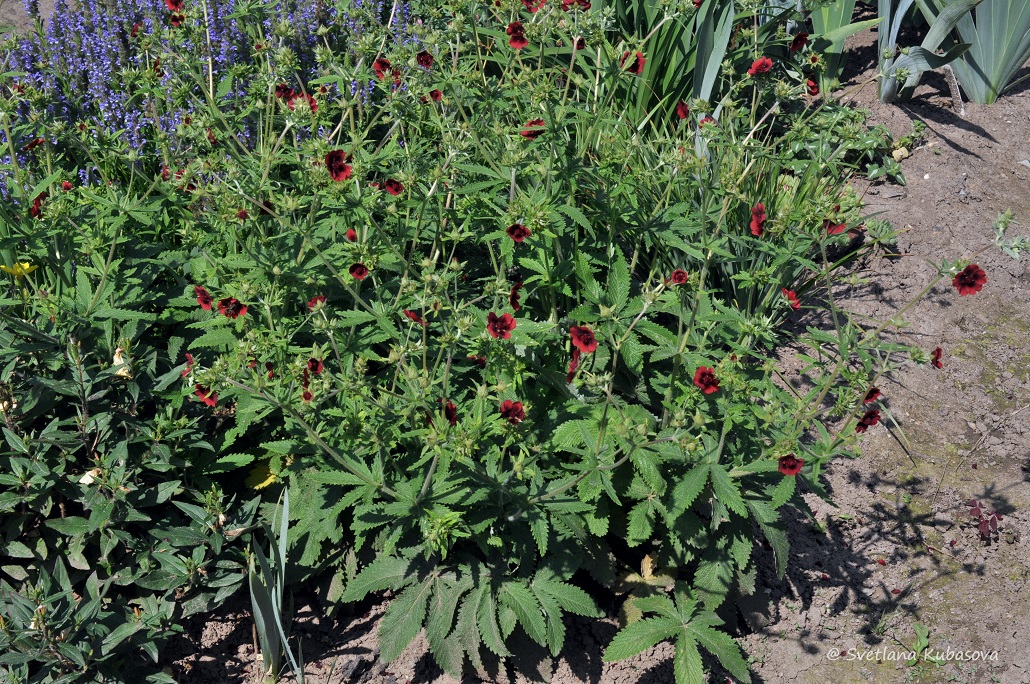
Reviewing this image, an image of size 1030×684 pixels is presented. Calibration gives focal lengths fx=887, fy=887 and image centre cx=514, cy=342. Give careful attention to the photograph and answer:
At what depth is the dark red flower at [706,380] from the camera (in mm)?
2375

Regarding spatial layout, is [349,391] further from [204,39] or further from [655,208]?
[204,39]

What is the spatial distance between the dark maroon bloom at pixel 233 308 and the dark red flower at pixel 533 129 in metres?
1.01

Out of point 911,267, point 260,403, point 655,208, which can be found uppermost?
point 655,208

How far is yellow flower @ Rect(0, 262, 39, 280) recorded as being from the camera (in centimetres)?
285

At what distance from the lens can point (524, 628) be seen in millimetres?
2500

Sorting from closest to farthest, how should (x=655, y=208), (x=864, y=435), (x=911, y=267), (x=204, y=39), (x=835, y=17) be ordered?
(x=655, y=208), (x=864, y=435), (x=911, y=267), (x=204, y=39), (x=835, y=17)

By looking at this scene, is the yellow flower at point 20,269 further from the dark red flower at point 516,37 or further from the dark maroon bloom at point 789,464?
the dark maroon bloom at point 789,464

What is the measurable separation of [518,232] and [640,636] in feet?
3.93

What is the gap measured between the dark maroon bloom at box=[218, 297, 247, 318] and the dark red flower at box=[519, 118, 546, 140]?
101cm

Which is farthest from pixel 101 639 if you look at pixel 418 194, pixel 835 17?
pixel 835 17

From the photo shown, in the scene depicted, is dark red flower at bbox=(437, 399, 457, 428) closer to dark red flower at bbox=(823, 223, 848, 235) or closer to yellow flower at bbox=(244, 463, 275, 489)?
yellow flower at bbox=(244, 463, 275, 489)

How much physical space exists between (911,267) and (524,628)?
246 centimetres

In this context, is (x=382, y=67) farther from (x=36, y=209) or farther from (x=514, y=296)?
(x=36, y=209)

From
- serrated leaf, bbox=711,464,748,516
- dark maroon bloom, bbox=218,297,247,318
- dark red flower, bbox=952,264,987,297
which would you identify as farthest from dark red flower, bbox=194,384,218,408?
dark red flower, bbox=952,264,987,297
